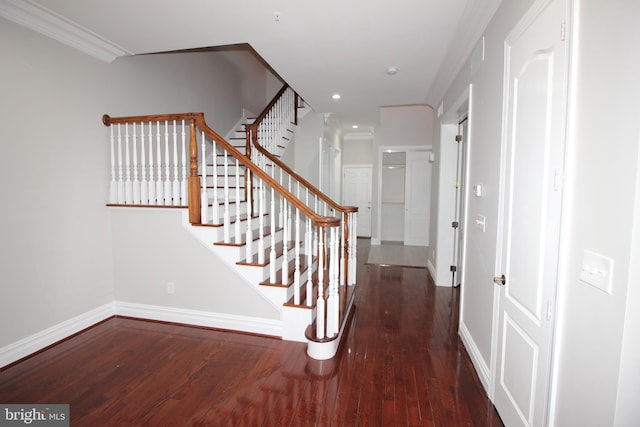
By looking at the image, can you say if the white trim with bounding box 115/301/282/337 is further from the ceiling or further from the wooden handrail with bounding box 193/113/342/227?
the ceiling

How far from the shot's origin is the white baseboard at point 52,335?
2.38 metres

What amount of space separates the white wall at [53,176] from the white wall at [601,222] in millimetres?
3601

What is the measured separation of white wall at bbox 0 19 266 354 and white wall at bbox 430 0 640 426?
11.8ft

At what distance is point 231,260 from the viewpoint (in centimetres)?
287

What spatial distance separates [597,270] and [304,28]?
2.71 metres

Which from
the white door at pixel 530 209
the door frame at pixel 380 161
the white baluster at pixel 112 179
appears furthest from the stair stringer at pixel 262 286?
the door frame at pixel 380 161

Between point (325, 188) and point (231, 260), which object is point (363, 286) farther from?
point (325, 188)

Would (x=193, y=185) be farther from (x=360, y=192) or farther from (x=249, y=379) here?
(x=360, y=192)

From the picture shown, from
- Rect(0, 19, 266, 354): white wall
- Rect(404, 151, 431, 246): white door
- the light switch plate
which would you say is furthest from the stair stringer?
Rect(404, 151, 431, 246): white door

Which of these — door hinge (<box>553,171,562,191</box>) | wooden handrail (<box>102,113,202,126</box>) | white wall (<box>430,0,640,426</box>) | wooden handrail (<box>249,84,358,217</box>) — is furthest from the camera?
wooden handrail (<box>249,84,358,217</box>)

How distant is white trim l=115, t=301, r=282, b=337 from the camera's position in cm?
286

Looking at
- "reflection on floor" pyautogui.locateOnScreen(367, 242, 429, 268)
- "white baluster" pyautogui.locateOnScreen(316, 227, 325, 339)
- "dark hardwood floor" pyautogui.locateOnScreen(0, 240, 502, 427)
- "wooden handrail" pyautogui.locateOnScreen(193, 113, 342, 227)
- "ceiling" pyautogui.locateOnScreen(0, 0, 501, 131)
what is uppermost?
"ceiling" pyautogui.locateOnScreen(0, 0, 501, 131)

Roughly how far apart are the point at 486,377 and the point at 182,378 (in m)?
2.16

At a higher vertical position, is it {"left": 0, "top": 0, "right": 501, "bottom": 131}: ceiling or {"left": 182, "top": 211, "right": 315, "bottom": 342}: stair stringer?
{"left": 0, "top": 0, "right": 501, "bottom": 131}: ceiling
